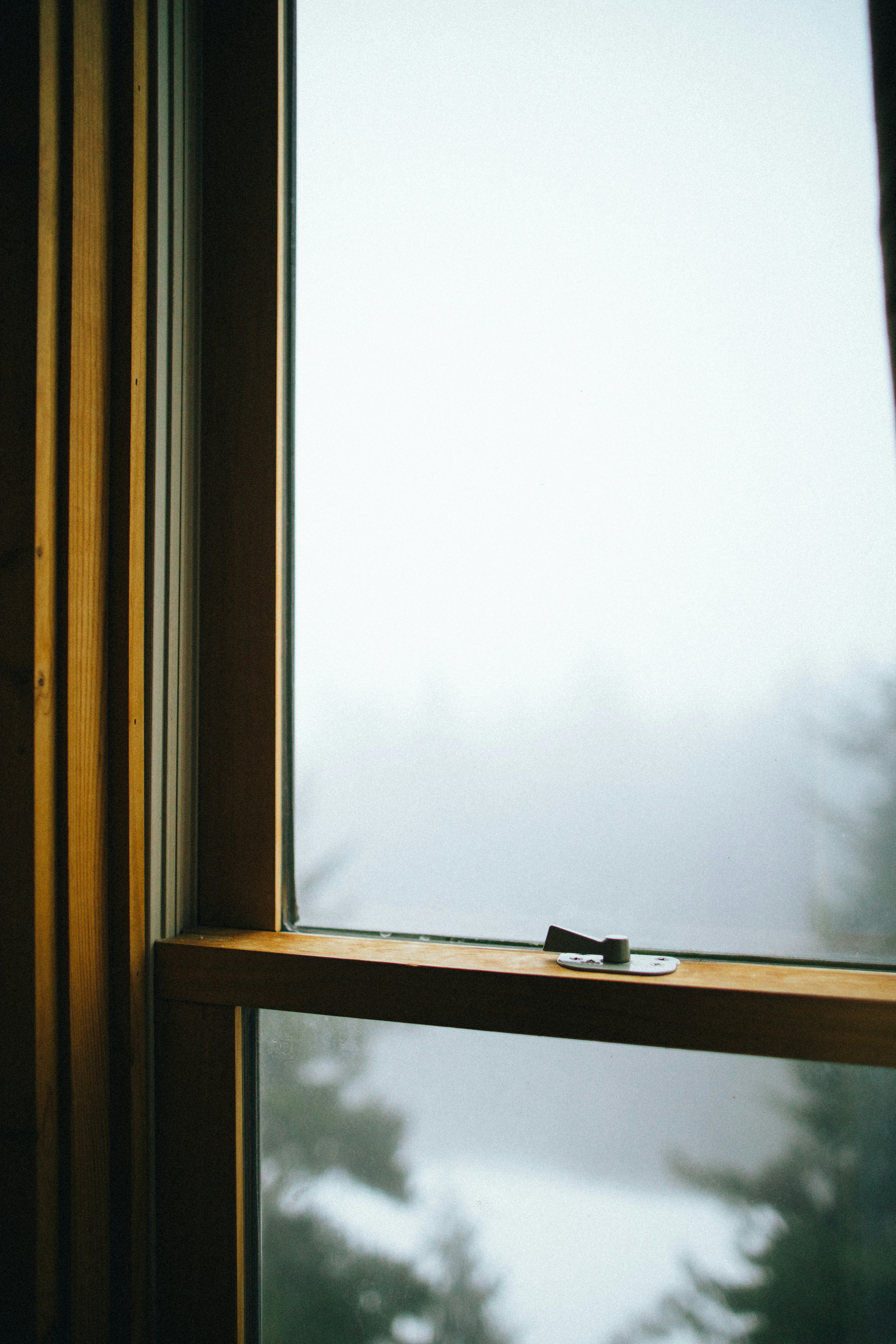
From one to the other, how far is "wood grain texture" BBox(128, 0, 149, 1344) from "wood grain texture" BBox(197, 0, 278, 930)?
0.08 meters

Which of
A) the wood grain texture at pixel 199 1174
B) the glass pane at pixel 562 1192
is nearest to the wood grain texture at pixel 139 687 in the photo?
the wood grain texture at pixel 199 1174

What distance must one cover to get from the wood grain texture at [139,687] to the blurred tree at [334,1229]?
0.12 meters

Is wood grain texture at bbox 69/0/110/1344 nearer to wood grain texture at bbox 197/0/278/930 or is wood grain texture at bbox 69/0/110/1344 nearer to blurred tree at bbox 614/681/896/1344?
wood grain texture at bbox 197/0/278/930

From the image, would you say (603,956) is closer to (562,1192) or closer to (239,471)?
(562,1192)

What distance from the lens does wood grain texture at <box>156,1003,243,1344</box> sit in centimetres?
66

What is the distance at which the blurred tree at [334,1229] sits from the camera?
680mm

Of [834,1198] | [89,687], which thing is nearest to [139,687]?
[89,687]

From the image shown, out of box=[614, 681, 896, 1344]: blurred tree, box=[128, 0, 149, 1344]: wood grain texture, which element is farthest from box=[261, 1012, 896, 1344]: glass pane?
box=[128, 0, 149, 1344]: wood grain texture

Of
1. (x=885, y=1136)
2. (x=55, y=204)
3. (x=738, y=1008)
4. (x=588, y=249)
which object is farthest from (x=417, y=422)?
(x=885, y=1136)

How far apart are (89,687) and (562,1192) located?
64 centimetres

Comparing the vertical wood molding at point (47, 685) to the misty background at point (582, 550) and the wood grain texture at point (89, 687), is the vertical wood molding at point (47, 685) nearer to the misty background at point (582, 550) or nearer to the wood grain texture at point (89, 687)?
the wood grain texture at point (89, 687)

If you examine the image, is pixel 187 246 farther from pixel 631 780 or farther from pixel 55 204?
pixel 631 780

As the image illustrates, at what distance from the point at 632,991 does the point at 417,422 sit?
A: 59 centimetres

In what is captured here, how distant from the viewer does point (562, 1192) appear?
66 cm
